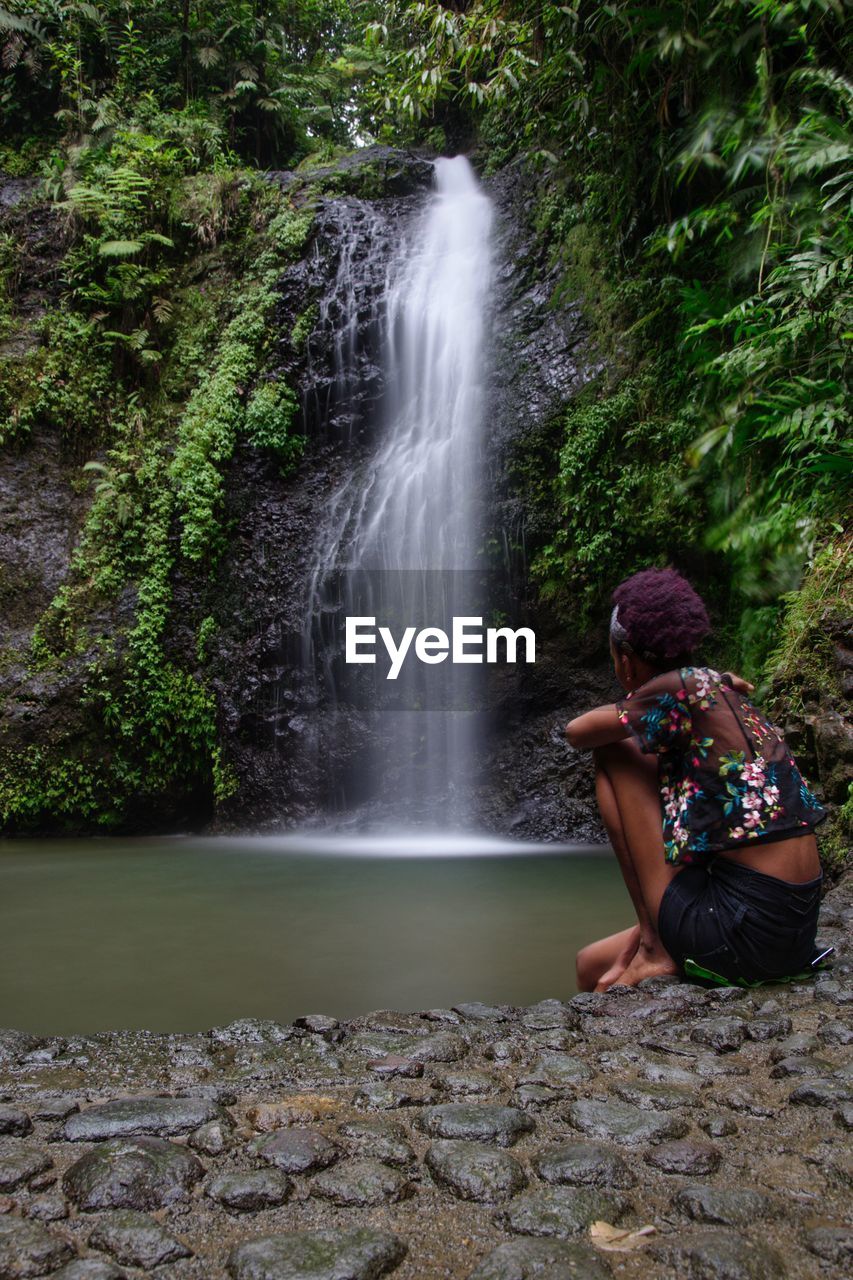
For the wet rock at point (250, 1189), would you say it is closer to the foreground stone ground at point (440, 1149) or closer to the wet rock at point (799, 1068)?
the foreground stone ground at point (440, 1149)

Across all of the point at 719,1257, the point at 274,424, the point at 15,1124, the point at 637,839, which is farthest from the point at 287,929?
the point at 274,424

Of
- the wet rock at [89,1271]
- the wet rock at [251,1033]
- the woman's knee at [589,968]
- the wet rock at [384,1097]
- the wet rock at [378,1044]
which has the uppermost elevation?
the wet rock at [89,1271]

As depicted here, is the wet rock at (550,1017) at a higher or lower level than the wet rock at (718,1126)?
lower

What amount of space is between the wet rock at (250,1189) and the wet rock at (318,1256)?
125 millimetres

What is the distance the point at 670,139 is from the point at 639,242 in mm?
1014

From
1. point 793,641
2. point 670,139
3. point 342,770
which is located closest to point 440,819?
point 342,770

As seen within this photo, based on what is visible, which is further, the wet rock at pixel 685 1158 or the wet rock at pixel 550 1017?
the wet rock at pixel 550 1017

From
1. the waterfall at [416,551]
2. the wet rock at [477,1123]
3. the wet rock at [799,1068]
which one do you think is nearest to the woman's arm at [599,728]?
the wet rock at [799,1068]

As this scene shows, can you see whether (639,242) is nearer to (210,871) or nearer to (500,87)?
(500,87)

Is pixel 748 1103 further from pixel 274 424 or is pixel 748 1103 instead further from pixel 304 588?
pixel 274 424

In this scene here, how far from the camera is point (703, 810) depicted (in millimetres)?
2627

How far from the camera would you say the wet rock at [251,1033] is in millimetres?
2445

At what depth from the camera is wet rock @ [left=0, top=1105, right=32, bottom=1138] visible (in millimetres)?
1748

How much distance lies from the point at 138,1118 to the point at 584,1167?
34.4 inches
